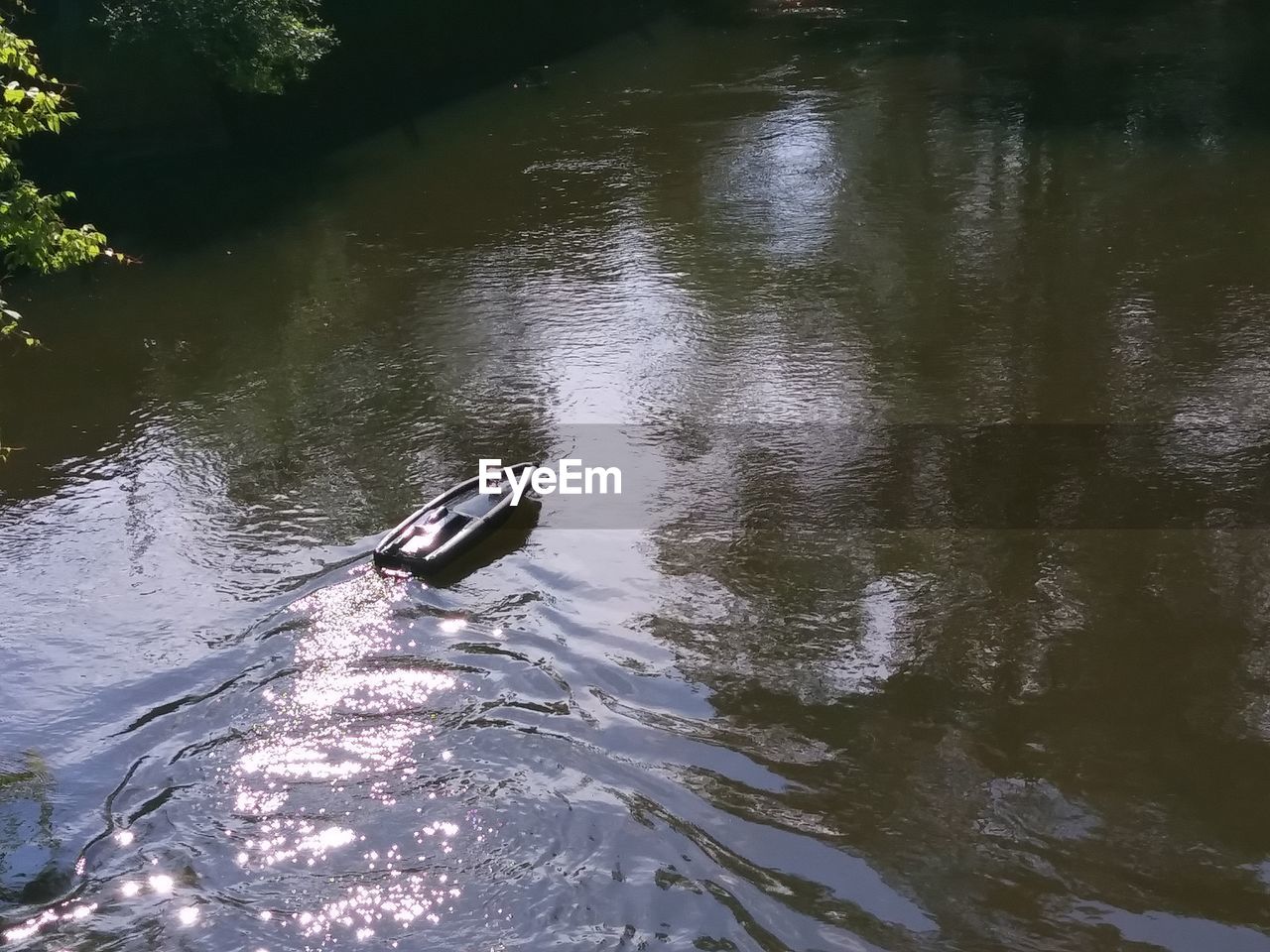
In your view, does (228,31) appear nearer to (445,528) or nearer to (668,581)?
(445,528)

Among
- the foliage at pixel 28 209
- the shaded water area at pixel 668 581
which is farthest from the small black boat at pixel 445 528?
the foliage at pixel 28 209

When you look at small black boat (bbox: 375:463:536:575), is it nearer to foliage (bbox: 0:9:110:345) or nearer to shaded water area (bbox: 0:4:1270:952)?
shaded water area (bbox: 0:4:1270:952)

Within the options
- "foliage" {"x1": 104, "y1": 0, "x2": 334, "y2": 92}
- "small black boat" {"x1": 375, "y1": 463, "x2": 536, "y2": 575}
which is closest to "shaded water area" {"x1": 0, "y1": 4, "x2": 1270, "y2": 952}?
"small black boat" {"x1": 375, "y1": 463, "x2": 536, "y2": 575}

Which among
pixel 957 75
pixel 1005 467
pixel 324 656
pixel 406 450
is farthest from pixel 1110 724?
pixel 957 75

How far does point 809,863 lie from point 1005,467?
20.8ft

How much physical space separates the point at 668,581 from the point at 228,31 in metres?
16.4

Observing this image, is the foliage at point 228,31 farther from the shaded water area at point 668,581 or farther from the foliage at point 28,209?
the foliage at point 28,209

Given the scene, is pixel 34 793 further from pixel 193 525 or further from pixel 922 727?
pixel 922 727

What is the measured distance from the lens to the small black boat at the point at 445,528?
12.6 metres

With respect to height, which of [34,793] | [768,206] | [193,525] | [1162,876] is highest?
[768,206]

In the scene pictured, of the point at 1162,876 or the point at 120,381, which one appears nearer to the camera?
the point at 1162,876

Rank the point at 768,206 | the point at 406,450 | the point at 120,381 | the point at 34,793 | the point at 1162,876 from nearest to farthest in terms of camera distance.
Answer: the point at 1162,876 < the point at 34,793 < the point at 406,450 < the point at 120,381 < the point at 768,206

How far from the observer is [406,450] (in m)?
15.4

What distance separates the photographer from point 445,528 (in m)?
12.9
